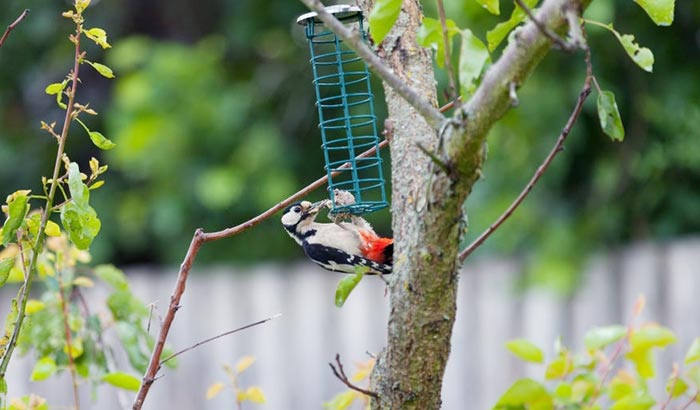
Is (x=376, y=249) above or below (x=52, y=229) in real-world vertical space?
below

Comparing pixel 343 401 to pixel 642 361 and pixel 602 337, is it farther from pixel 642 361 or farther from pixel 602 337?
pixel 642 361

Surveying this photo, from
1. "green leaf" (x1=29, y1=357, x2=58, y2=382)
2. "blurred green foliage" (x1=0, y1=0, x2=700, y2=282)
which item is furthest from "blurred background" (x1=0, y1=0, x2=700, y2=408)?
"green leaf" (x1=29, y1=357, x2=58, y2=382)

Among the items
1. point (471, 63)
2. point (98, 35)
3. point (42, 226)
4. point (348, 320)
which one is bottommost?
point (348, 320)

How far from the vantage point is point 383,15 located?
139 cm

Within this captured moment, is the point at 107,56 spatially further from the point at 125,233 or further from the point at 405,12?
the point at 405,12

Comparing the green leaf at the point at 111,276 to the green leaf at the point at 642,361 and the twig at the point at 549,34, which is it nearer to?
the green leaf at the point at 642,361

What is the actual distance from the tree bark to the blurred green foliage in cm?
248

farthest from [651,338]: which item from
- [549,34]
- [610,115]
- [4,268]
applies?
[4,268]

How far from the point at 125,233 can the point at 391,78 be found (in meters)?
5.26

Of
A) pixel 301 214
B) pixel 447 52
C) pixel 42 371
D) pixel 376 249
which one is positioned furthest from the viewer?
pixel 301 214

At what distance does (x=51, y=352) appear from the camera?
252 cm

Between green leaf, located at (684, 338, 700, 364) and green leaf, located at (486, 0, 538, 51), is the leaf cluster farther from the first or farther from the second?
green leaf, located at (486, 0, 538, 51)

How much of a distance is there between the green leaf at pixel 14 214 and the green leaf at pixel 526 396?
0.98m

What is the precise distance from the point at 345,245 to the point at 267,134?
3.36m
